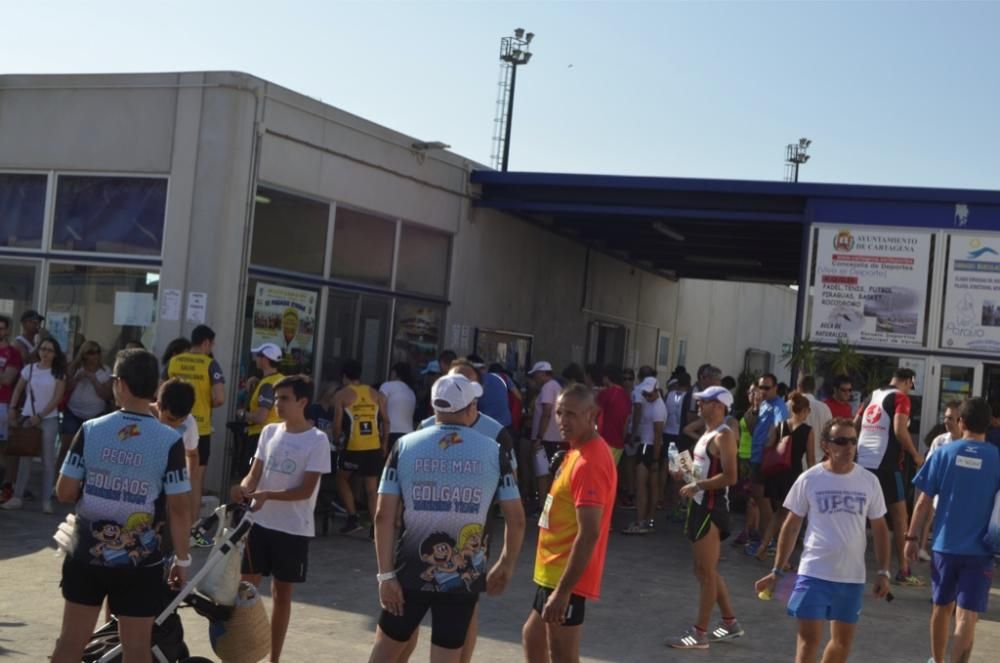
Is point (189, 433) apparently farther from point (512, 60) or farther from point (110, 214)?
point (512, 60)

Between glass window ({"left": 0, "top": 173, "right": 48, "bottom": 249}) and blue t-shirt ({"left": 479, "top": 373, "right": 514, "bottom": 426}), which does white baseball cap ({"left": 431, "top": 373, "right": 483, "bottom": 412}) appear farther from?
glass window ({"left": 0, "top": 173, "right": 48, "bottom": 249})

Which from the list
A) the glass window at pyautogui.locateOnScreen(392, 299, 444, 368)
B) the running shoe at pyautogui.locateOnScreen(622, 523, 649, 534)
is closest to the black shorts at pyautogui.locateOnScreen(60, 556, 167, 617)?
the running shoe at pyautogui.locateOnScreen(622, 523, 649, 534)

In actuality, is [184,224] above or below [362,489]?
above

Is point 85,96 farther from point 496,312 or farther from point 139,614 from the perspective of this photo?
point 139,614

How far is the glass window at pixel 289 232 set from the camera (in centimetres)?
1327

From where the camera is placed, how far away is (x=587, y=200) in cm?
1680

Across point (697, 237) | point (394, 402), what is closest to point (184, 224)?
point (394, 402)

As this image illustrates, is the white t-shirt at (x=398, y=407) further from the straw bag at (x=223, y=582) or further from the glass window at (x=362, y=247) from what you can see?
the straw bag at (x=223, y=582)

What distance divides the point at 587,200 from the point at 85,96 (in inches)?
264

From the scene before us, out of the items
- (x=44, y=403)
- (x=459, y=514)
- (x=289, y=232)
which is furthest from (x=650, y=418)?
(x=459, y=514)

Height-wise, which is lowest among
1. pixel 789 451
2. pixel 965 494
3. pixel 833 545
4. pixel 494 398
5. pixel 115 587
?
pixel 115 587

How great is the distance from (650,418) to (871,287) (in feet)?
10.4

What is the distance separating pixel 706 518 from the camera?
8.34 meters

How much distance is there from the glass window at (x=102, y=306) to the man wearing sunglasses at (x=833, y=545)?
8263 millimetres
